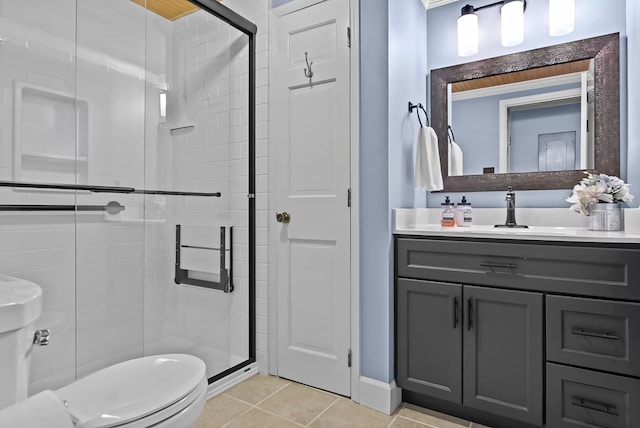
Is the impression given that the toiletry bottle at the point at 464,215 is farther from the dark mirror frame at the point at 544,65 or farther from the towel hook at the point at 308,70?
the towel hook at the point at 308,70

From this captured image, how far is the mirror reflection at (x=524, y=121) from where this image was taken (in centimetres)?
207

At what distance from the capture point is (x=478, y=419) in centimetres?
182

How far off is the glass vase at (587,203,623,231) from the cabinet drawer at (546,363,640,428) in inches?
25.8

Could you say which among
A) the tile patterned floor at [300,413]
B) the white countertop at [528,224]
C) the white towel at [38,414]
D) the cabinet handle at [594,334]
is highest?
the white countertop at [528,224]

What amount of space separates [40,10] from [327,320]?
6.40 feet

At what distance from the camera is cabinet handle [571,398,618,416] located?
4.88ft

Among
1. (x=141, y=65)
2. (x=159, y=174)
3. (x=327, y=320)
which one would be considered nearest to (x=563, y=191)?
(x=327, y=320)

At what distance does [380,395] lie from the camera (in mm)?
1926

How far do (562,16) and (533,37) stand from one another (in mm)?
167

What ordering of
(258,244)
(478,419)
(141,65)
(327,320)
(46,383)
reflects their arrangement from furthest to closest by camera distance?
(258,244), (327,320), (141,65), (478,419), (46,383)

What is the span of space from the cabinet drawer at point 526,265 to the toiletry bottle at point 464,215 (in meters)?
0.52

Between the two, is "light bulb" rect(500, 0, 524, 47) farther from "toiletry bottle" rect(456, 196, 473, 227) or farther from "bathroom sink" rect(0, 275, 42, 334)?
"bathroom sink" rect(0, 275, 42, 334)

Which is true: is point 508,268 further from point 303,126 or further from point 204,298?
point 204,298

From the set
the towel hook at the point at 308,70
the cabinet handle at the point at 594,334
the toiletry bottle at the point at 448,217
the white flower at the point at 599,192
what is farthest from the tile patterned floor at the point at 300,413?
the towel hook at the point at 308,70
